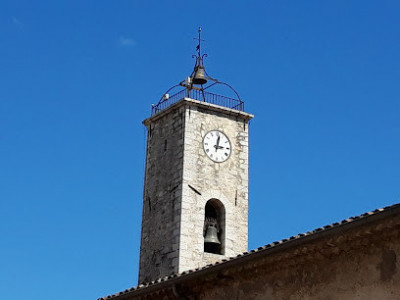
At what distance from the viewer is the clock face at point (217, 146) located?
26.9 m

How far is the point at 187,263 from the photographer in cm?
2508

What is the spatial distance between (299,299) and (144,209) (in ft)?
55.1

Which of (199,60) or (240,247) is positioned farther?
(199,60)

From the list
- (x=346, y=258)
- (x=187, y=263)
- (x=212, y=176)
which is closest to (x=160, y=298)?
(x=346, y=258)

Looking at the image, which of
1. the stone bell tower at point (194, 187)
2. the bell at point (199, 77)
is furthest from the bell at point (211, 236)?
the bell at point (199, 77)

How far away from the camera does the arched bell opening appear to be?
26.1 m

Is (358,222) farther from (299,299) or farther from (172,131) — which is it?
(172,131)

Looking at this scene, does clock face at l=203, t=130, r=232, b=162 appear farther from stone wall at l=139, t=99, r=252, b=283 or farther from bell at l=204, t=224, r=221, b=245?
bell at l=204, t=224, r=221, b=245

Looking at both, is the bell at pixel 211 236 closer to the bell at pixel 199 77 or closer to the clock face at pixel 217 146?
the clock face at pixel 217 146

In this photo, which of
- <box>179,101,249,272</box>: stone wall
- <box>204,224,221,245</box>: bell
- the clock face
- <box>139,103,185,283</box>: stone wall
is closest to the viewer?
<box>179,101,249,272</box>: stone wall

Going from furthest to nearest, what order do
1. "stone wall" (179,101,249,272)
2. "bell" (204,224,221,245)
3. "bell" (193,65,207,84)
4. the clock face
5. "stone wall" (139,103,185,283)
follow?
"bell" (193,65,207,84)
the clock face
"bell" (204,224,221,245)
"stone wall" (139,103,185,283)
"stone wall" (179,101,249,272)

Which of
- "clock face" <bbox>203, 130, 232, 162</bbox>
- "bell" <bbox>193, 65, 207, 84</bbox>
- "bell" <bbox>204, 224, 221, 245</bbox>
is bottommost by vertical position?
"bell" <bbox>204, 224, 221, 245</bbox>

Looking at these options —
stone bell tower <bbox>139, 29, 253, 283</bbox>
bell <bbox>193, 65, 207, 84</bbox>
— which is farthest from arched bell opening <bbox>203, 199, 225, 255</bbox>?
bell <bbox>193, 65, 207, 84</bbox>

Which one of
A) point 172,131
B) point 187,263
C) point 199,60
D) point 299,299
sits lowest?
point 299,299
